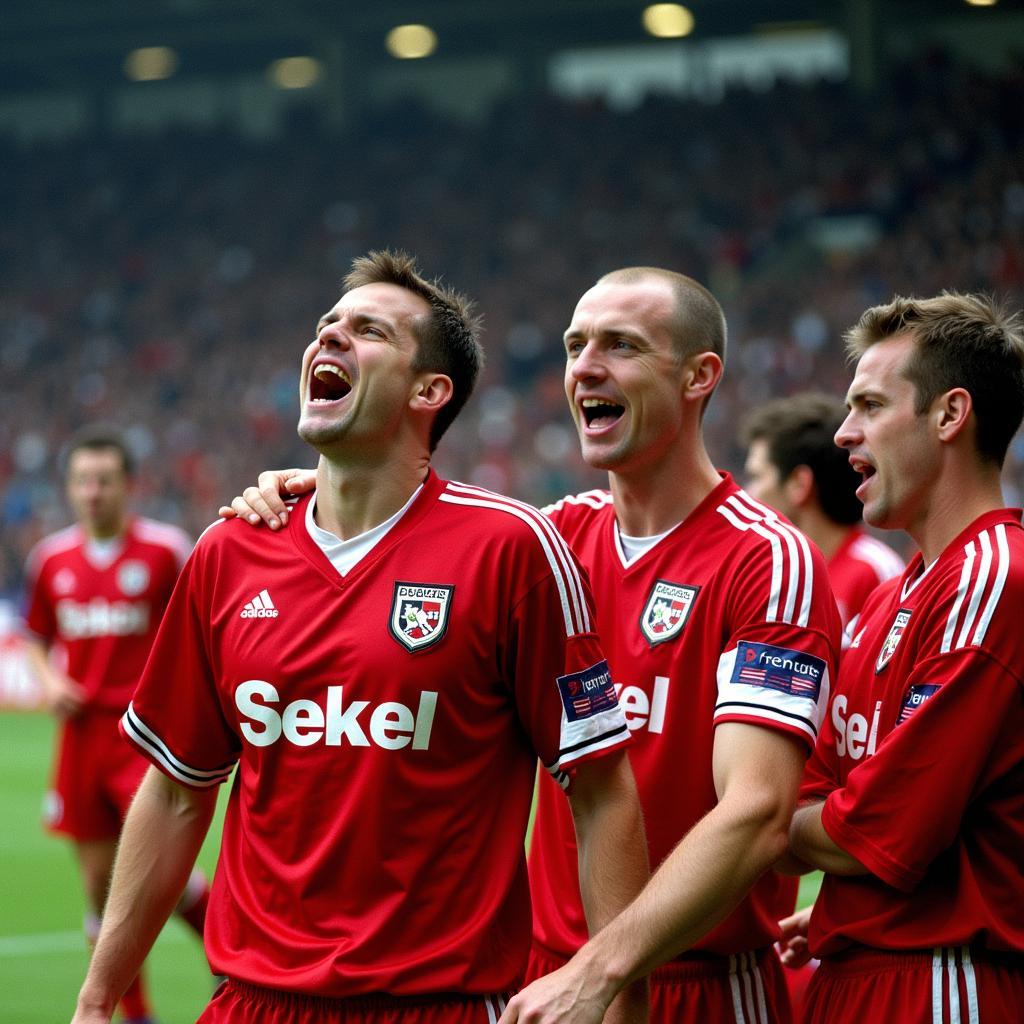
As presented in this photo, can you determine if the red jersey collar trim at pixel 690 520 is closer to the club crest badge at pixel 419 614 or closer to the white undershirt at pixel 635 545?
the white undershirt at pixel 635 545

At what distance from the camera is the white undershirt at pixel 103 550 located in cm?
823

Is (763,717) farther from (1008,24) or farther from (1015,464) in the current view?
(1008,24)

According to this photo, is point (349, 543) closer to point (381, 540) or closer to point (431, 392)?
point (381, 540)

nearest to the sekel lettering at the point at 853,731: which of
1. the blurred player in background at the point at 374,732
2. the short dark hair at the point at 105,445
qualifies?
the blurred player in background at the point at 374,732

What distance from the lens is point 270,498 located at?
11.2ft

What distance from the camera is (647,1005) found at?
307 cm

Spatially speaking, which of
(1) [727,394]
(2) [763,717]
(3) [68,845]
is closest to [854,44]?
(1) [727,394]

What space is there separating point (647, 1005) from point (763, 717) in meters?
0.59

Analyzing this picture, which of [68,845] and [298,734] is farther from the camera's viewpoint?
[68,845]

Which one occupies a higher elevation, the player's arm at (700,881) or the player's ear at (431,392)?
the player's ear at (431,392)

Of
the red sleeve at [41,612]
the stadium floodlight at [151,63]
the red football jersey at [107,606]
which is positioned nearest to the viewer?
the red football jersey at [107,606]

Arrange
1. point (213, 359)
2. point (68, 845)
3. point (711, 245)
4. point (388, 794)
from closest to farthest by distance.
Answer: point (388, 794) < point (68, 845) < point (711, 245) < point (213, 359)

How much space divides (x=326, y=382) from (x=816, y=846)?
1.38 m

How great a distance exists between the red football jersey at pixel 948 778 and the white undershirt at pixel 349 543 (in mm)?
1030
